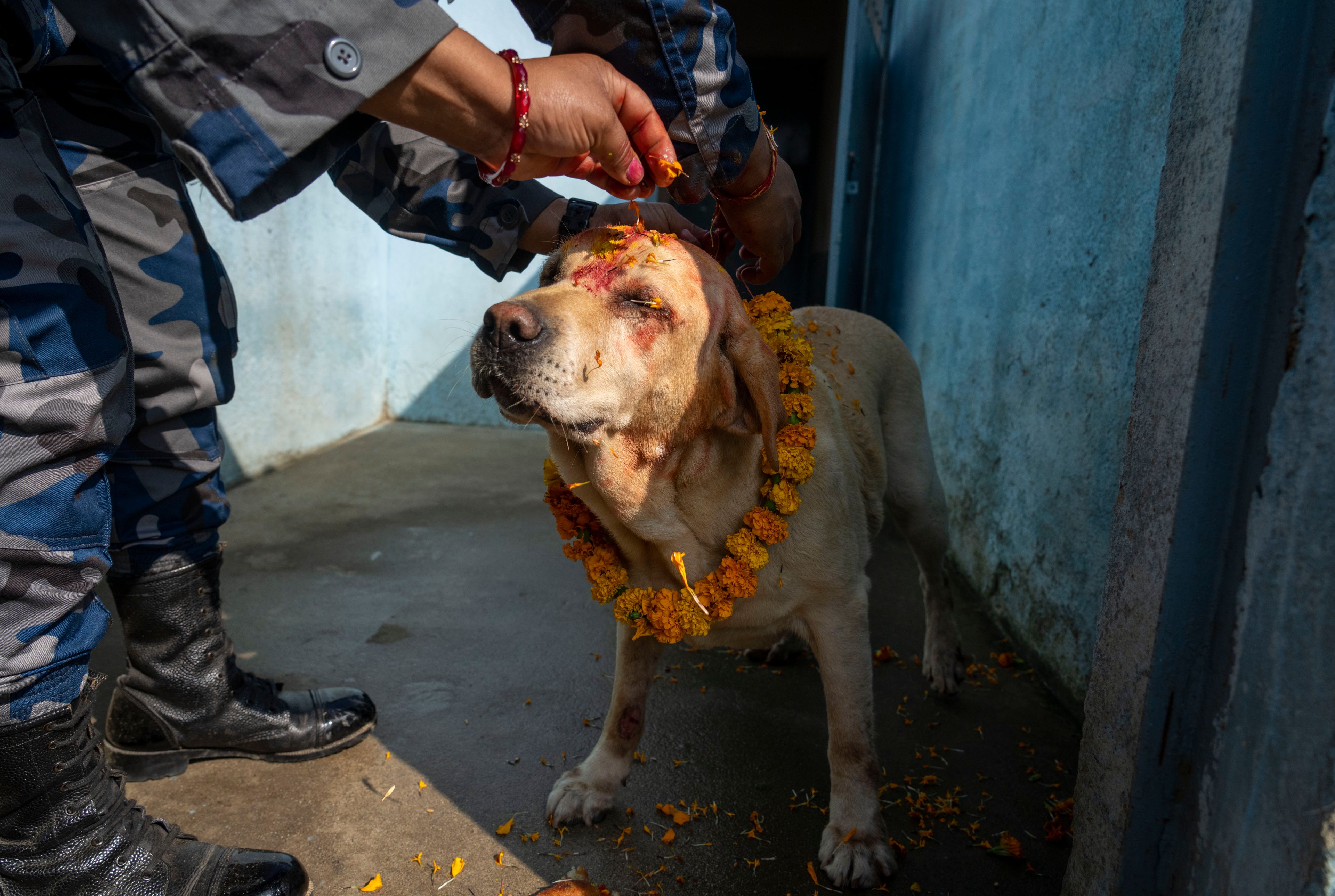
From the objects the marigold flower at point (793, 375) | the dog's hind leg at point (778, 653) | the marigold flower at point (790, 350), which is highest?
the marigold flower at point (790, 350)

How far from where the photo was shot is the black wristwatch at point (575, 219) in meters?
2.11

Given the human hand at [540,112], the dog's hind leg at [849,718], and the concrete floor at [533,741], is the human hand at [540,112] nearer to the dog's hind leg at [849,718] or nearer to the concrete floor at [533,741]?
the dog's hind leg at [849,718]

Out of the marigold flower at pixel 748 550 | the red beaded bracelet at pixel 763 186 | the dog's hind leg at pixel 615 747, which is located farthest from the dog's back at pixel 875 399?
the dog's hind leg at pixel 615 747

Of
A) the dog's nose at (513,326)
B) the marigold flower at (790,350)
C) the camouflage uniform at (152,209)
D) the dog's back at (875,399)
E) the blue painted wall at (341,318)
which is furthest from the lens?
the blue painted wall at (341,318)

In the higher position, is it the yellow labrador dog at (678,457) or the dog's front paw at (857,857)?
the yellow labrador dog at (678,457)

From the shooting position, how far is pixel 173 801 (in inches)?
77.0

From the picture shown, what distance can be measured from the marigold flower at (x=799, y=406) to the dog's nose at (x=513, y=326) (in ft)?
2.39

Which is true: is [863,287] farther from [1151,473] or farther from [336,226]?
[1151,473]

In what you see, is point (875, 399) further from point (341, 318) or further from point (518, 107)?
point (341, 318)

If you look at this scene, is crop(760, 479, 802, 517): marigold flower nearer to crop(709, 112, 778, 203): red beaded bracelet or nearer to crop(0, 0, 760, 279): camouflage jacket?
crop(709, 112, 778, 203): red beaded bracelet

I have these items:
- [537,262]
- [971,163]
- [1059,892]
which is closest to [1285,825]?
[1059,892]

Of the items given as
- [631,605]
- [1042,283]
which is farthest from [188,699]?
[1042,283]

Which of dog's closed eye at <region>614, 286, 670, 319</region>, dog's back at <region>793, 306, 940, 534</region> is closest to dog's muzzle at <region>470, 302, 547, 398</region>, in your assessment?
dog's closed eye at <region>614, 286, 670, 319</region>

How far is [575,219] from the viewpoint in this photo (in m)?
2.11
